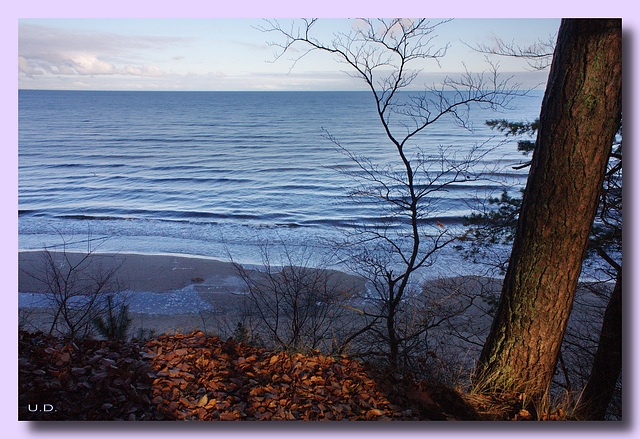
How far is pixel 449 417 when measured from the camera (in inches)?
106

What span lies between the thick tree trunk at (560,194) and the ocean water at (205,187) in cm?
150

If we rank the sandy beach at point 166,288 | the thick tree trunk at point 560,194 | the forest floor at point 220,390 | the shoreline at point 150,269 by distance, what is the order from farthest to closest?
the shoreline at point 150,269, the sandy beach at point 166,288, the forest floor at point 220,390, the thick tree trunk at point 560,194

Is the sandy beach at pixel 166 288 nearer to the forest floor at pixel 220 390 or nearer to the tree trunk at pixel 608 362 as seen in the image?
the forest floor at pixel 220 390

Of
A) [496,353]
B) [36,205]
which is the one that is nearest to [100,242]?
[36,205]

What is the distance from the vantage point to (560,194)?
243 cm

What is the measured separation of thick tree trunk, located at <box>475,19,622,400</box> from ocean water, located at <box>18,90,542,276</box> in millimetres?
1502

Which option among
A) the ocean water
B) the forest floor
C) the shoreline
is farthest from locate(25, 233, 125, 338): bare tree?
the forest floor

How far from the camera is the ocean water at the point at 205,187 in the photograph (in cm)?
820

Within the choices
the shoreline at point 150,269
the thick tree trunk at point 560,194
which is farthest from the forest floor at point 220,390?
the shoreline at point 150,269

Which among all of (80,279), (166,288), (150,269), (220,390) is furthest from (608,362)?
(80,279)

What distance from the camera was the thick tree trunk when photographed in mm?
2352

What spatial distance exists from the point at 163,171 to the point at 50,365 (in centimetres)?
1255

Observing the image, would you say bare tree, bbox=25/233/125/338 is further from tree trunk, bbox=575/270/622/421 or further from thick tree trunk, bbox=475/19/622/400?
tree trunk, bbox=575/270/622/421

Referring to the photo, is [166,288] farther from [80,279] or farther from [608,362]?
[608,362]
